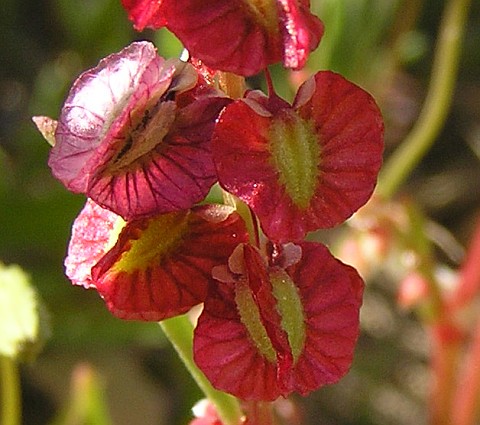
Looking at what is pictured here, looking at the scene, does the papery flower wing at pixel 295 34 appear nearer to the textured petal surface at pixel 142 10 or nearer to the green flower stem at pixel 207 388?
the textured petal surface at pixel 142 10

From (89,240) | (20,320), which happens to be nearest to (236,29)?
(89,240)

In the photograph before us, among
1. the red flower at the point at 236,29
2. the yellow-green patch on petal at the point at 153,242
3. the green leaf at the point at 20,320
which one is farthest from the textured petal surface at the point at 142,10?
the green leaf at the point at 20,320

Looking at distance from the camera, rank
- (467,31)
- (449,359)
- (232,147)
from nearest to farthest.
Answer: (232,147) → (449,359) → (467,31)

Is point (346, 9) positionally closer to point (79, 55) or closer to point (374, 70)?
point (374, 70)

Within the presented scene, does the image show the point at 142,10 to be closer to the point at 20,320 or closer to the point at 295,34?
the point at 295,34

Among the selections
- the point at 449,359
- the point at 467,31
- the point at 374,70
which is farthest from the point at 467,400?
the point at 467,31
